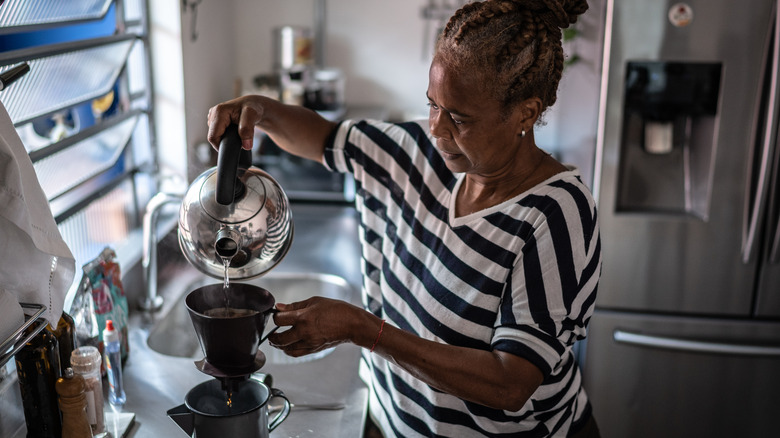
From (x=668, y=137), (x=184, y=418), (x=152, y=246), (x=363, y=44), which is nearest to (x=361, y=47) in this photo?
(x=363, y=44)

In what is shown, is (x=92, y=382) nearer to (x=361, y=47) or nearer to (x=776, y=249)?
(x=776, y=249)

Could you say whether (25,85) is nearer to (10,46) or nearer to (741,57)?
(10,46)

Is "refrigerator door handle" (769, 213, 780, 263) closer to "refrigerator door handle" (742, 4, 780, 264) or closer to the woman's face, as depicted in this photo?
"refrigerator door handle" (742, 4, 780, 264)

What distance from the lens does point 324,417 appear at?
4.38 feet

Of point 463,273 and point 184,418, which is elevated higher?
point 463,273

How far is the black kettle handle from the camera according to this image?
3.38 ft

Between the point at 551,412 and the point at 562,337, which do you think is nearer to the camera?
the point at 562,337

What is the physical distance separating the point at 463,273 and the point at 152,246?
0.84m

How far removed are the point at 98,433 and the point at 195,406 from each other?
244 millimetres

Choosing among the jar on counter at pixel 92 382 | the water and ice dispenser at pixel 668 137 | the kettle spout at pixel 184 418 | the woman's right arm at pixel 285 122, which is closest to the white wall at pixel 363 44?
the water and ice dispenser at pixel 668 137

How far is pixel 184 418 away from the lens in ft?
3.41

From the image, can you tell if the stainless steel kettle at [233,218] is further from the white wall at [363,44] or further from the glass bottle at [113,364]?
the white wall at [363,44]

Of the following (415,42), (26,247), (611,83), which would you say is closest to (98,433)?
(26,247)

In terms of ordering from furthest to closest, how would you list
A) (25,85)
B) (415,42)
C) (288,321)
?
1. (415,42)
2. (25,85)
3. (288,321)
